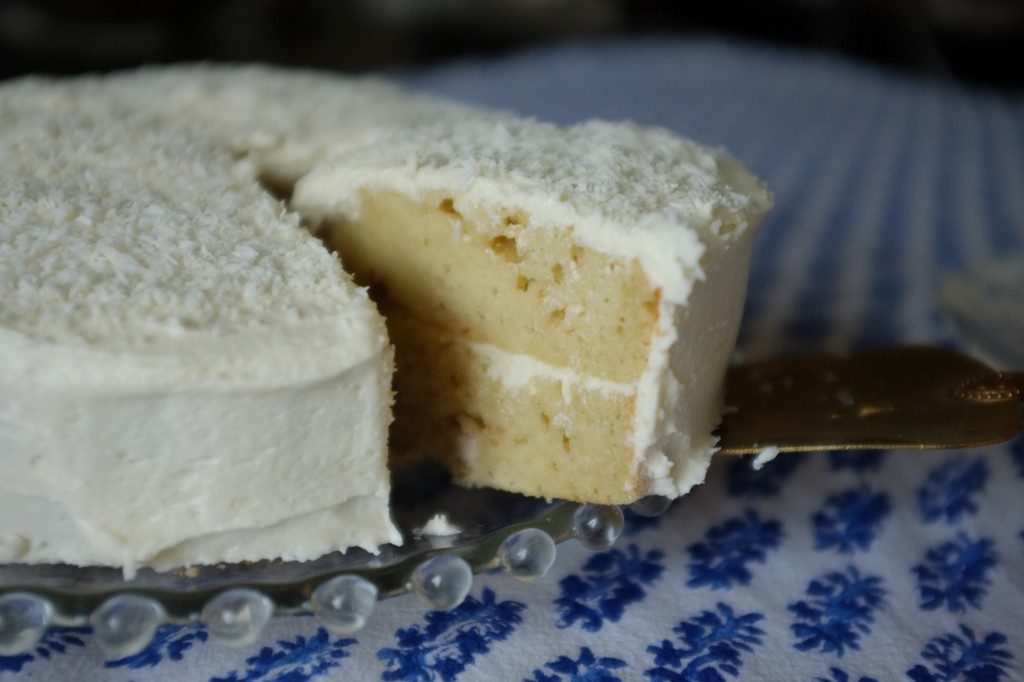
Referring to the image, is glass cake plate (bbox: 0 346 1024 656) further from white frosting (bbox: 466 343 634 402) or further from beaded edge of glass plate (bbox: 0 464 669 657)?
white frosting (bbox: 466 343 634 402)

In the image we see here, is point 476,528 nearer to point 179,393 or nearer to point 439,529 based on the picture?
point 439,529

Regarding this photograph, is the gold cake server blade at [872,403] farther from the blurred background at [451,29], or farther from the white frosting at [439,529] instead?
the blurred background at [451,29]

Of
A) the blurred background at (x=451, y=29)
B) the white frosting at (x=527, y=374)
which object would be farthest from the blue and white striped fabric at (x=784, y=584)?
the blurred background at (x=451, y=29)

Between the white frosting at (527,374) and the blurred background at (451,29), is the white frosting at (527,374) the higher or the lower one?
the higher one

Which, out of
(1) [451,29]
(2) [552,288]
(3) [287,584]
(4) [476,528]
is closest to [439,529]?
(4) [476,528]

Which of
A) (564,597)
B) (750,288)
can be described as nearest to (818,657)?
(564,597)

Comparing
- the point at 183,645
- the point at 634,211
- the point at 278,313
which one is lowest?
the point at 183,645

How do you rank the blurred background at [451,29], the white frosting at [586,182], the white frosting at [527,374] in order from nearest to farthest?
1. the white frosting at [586,182]
2. the white frosting at [527,374]
3. the blurred background at [451,29]

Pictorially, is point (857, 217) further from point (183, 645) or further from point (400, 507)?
point (183, 645)
